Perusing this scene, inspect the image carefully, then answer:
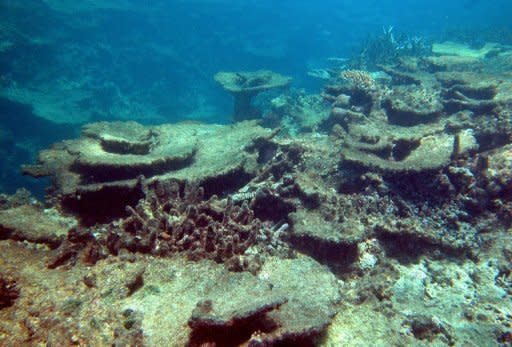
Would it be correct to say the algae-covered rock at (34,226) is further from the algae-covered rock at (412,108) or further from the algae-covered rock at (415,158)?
the algae-covered rock at (412,108)

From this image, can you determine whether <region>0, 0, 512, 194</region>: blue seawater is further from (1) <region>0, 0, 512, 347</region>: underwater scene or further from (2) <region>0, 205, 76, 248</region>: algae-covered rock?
(2) <region>0, 205, 76, 248</region>: algae-covered rock

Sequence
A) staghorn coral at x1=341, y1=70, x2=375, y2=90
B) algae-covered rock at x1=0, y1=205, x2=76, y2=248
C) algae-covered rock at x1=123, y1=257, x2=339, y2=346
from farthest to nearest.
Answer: staghorn coral at x1=341, y1=70, x2=375, y2=90, algae-covered rock at x1=0, y1=205, x2=76, y2=248, algae-covered rock at x1=123, y1=257, x2=339, y2=346

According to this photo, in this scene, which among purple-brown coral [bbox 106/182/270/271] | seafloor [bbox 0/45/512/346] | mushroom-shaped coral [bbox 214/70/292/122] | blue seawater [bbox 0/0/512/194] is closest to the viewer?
seafloor [bbox 0/45/512/346]

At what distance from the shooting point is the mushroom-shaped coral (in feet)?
42.1

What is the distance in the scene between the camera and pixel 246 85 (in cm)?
1316

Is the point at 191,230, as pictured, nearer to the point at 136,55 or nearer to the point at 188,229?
the point at 188,229

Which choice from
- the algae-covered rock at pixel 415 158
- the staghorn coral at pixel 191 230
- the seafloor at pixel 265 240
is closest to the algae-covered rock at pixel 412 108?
the seafloor at pixel 265 240

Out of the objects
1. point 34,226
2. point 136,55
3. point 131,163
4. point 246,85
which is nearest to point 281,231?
point 131,163

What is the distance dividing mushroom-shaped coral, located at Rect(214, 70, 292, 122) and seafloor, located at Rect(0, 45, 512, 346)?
16.6 feet

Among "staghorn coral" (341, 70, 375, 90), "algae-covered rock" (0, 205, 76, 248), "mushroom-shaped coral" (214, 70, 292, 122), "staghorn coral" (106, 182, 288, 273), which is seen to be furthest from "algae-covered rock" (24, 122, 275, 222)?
"mushroom-shaped coral" (214, 70, 292, 122)

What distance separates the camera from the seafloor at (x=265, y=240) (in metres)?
3.33

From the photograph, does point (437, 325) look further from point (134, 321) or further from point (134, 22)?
point (134, 22)

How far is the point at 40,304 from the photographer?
3.54 m

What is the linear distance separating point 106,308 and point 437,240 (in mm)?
4800
